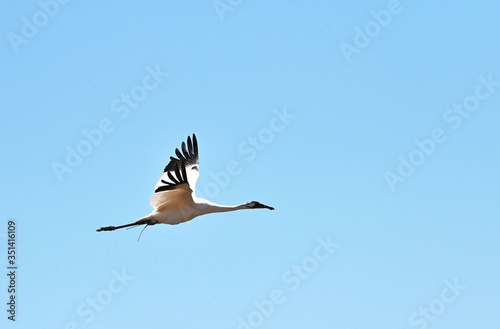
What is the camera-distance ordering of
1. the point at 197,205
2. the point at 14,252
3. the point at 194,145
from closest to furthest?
the point at 197,205 → the point at 14,252 → the point at 194,145

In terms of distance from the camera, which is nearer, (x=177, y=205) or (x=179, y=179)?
(x=179, y=179)

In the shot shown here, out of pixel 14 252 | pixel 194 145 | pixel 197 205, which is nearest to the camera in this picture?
→ pixel 197 205

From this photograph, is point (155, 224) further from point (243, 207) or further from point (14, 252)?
point (14, 252)

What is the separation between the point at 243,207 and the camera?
30.1 m

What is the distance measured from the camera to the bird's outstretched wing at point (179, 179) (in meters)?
28.0

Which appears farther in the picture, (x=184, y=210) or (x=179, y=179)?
(x=184, y=210)

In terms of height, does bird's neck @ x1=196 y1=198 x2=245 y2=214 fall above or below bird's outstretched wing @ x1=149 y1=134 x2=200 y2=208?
below

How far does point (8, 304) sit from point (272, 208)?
887cm

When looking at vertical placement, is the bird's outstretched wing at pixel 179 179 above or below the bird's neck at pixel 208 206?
above

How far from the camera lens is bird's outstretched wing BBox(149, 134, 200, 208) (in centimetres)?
2802

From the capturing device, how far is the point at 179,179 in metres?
27.9

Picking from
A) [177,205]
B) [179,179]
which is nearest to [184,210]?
[177,205]

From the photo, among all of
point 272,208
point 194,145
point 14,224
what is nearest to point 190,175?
point 194,145

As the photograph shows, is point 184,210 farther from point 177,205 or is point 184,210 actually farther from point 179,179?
point 179,179
